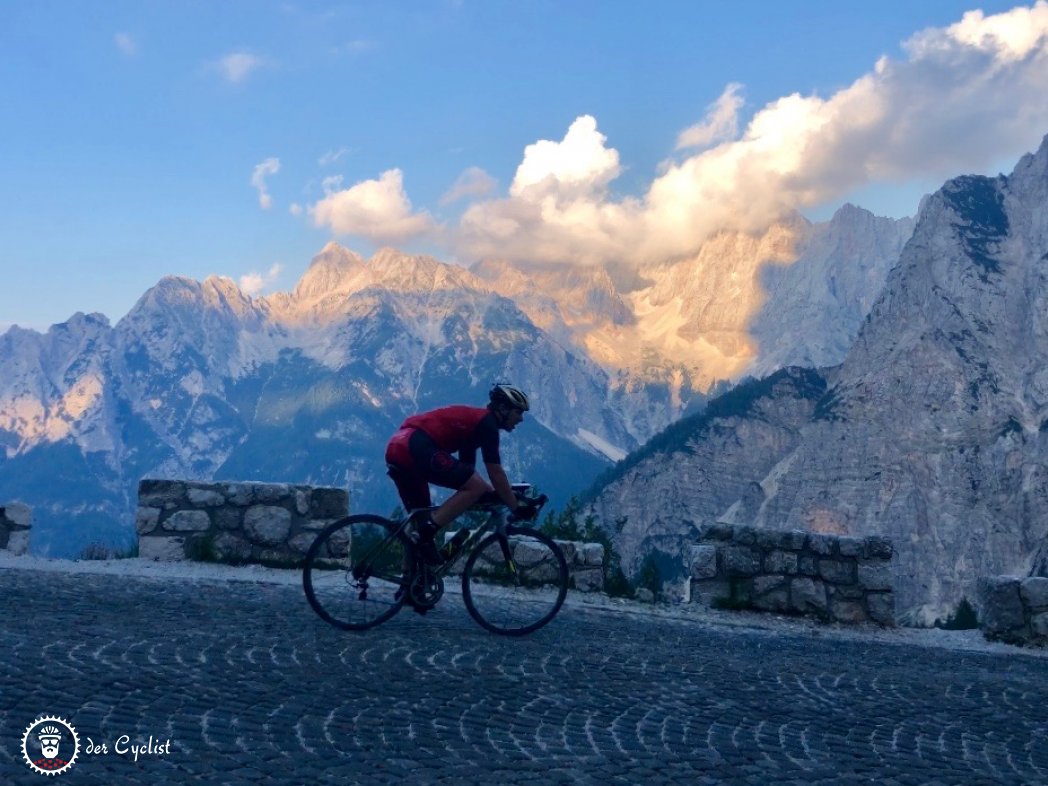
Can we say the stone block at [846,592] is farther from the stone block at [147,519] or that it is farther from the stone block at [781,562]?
the stone block at [147,519]

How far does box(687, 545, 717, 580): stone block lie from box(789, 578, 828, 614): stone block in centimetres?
103

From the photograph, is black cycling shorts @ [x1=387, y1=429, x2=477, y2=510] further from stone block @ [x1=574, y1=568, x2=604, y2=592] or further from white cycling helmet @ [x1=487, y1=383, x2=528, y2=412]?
stone block @ [x1=574, y1=568, x2=604, y2=592]

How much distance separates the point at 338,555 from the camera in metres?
10.9

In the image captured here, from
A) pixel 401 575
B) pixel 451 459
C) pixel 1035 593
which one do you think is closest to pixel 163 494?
pixel 401 575

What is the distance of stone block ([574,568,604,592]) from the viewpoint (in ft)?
44.8

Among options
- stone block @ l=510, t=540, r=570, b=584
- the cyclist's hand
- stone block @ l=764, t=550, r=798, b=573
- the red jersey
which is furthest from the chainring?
stone block @ l=764, t=550, r=798, b=573

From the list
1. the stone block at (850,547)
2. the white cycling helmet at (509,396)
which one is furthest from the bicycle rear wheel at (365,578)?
the stone block at (850,547)

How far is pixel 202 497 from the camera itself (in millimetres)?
13672

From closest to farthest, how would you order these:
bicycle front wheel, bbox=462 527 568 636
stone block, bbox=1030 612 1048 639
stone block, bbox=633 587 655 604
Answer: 1. bicycle front wheel, bbox=462 527 568 636
2. stone block, bbox=1030 612 1048 639
3. stone block, bbox=633 587 655 604

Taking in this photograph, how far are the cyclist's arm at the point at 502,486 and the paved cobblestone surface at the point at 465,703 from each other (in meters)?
1.23

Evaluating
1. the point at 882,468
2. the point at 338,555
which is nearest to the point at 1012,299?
the point at 882,468

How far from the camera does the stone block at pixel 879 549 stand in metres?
13.8

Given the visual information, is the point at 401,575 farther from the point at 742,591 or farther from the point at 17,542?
the point at 17,542

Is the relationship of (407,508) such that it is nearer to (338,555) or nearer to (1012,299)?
(338,555)
